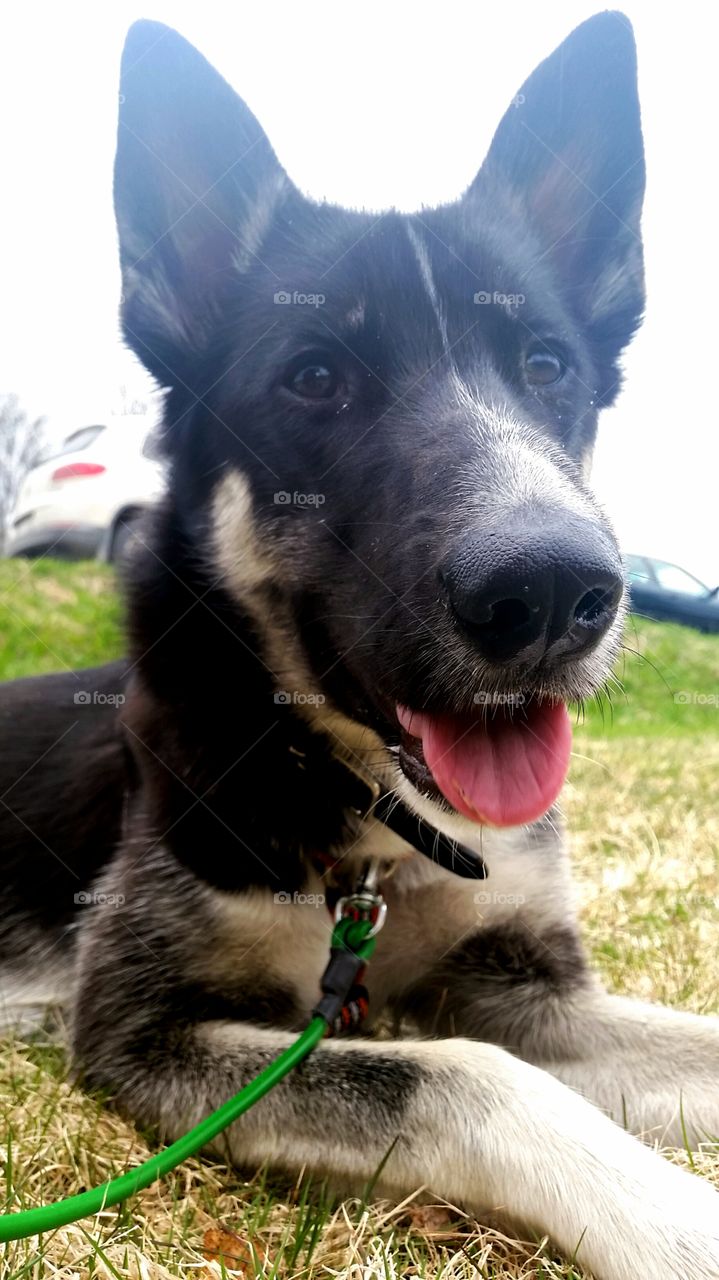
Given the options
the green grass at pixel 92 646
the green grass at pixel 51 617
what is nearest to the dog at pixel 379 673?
the green grass at pixel 92 646

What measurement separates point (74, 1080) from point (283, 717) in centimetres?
107

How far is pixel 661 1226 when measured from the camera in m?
1.76

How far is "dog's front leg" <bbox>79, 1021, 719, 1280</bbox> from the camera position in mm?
1785

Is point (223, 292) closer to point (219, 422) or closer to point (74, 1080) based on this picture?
point (219, 422)

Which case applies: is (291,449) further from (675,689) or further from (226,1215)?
(675,689)

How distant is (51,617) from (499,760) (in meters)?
8.46

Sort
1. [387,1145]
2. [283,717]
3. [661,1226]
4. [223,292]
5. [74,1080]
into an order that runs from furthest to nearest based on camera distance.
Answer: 1. [223,292]
2. [283,717]
3. [74,1080]
4. [387,1145]
5. [661,1226]

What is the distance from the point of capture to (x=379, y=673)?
2334 mm

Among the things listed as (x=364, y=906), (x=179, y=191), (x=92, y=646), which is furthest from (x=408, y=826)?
(x=92, y=646)

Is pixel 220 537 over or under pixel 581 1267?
over

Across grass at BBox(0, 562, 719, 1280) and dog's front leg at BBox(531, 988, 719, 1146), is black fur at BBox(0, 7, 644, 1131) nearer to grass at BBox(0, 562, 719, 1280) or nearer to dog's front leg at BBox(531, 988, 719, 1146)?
dog's front leg at BBox(531, 988, 719, 1146)

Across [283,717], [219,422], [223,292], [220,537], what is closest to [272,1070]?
[283,717]

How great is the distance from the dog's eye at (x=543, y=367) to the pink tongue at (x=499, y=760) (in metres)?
1.07

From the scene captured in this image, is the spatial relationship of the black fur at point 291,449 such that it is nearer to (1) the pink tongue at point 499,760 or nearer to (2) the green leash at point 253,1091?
(1) the pink tongue at point 499,760
